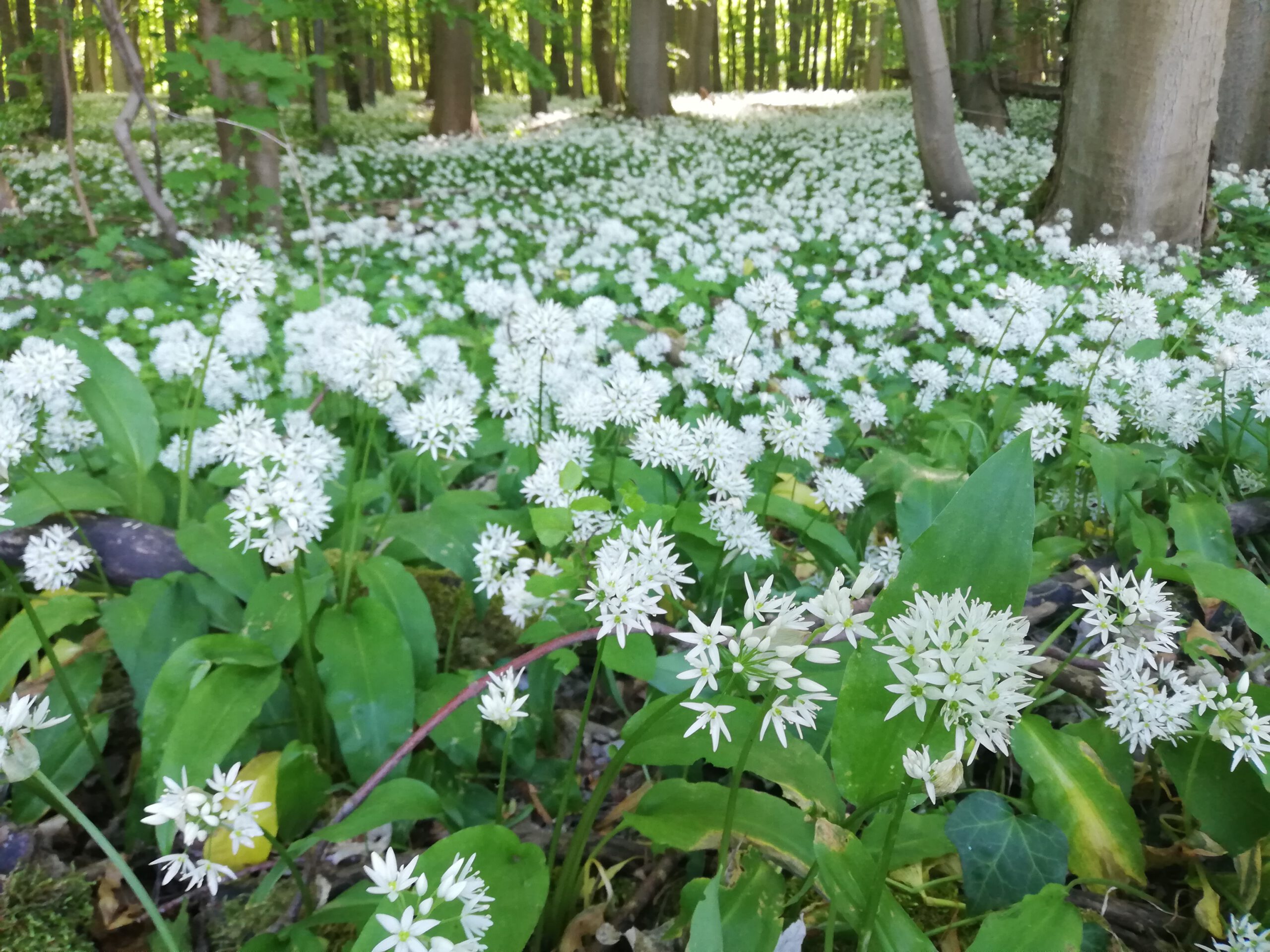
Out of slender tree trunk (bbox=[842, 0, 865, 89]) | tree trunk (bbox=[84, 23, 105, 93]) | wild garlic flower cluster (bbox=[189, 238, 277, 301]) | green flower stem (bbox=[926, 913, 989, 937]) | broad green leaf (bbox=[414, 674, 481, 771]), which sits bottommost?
green flower stem (bbox=[926, 913, 989, 937])

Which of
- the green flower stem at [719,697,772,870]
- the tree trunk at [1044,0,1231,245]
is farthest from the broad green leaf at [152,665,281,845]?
the tree trunk at [1044,0,1231,245]

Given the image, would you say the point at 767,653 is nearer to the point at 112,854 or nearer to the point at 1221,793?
the point at 112,854

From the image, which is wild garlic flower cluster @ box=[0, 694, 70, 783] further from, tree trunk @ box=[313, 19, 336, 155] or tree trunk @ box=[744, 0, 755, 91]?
tree trunk @ box=[744, 0, 755, 91]

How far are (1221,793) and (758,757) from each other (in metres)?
0.78

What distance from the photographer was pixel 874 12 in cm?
2403

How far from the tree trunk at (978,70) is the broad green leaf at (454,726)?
11825 mm

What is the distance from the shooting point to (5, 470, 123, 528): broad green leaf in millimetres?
1856

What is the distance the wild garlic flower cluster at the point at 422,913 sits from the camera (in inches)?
32.4

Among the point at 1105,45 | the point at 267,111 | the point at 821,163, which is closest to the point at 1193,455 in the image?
the point at 1105,45

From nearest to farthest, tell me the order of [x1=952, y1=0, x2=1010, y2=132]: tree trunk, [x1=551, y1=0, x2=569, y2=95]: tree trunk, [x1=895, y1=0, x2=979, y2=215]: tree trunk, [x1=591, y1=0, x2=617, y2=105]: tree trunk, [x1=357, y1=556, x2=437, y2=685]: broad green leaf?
[x1=357, y1=556, x2=437, y2=685]: broad green leaf, [x1=895, y1=0, x2=979, y2=215]: tree trunk, [x1=952, y1=0, x2=1010, y2=132]: tree trunk, [x1=591, y1=0, x2=617, y2=105]: tree trunk, [x1=551, y1=0, x2=569, y2=95]: tree trunk

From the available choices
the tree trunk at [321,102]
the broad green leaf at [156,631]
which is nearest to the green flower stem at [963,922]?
the broad green leaf at [156,631]

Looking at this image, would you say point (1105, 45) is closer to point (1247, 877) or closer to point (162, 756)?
point (1247, 877)

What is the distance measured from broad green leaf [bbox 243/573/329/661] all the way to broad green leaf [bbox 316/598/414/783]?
0.19 feet

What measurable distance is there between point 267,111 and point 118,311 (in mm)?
2045
